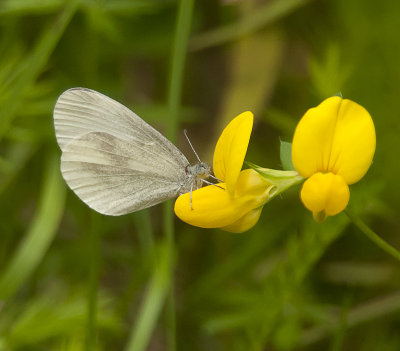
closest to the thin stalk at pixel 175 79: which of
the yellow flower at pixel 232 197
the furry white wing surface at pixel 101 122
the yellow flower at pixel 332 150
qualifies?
the furry white wing surface at pixel 101 122

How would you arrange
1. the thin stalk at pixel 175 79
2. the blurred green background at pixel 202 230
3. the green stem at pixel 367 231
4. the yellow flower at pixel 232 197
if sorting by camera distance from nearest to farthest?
the green stem at pixel 367 231, the yellow flower at pixel 232 197, the thin stalk at pixel 175 79, the blurred green background at pixel 202 230

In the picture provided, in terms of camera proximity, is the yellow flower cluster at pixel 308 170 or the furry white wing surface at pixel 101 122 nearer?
the yellow flower cluster at pixel 308 170

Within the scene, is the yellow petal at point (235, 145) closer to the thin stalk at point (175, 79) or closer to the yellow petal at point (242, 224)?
the yellow petal at point (242, 224)

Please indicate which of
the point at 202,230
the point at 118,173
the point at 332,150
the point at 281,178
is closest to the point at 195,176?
the point at 118,173

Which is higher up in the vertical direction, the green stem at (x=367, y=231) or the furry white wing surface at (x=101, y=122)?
the furry white wing surface at (x=101, y=122)

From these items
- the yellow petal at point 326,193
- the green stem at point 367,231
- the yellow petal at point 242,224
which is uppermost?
the yellow petal at point 242,224

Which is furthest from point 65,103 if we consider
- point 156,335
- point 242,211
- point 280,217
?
point 156,335

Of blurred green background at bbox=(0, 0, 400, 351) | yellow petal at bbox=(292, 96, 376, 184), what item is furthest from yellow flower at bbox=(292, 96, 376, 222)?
blurred green background at bbox=(0, 0, 400, 351)
